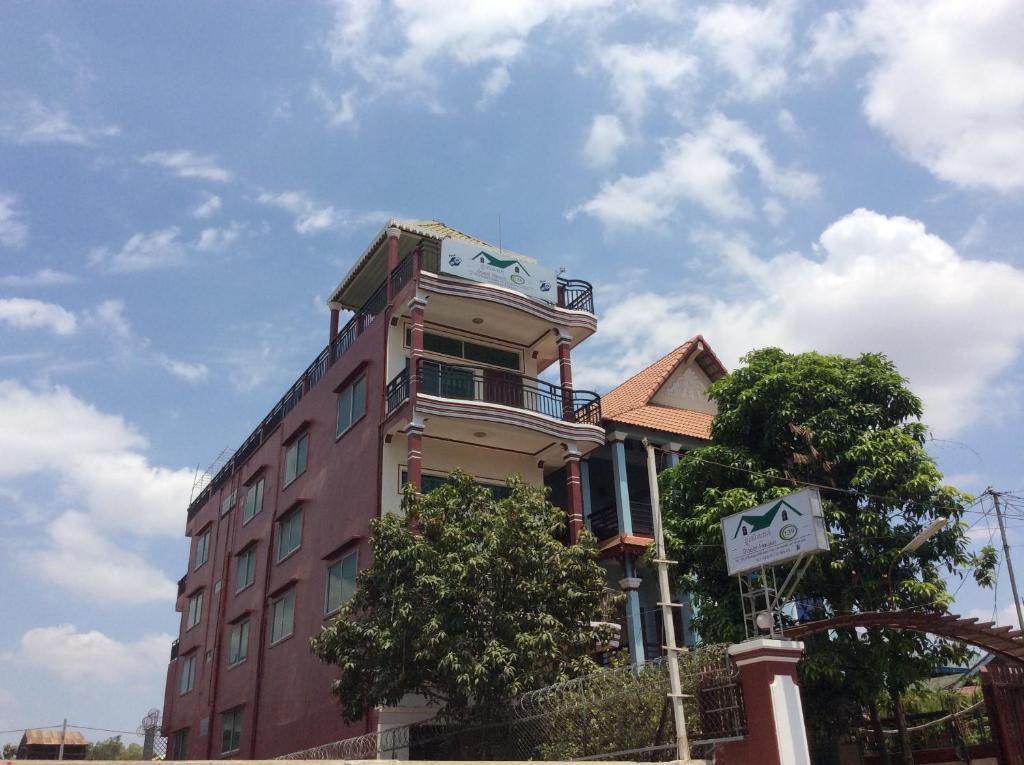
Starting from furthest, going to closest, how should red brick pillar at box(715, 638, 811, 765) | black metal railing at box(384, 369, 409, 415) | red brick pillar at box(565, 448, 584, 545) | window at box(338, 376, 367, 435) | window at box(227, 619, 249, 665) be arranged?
window at box(227, 619, 249, 665) → window at box(338, 376, 367, 435) → black metal railing at box(384, 369, 409, 415) → red brick pillar at box(565, 448, 584, 545) → red brick pillar at box(715, 638, 811, 765)

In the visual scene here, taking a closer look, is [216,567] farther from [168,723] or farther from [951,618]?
[951,618]

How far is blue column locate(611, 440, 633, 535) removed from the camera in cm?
2248

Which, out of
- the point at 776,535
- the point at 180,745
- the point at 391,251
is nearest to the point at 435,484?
the point at 391,251

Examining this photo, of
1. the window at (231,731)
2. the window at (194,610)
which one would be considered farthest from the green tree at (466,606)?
the window at (194,610)

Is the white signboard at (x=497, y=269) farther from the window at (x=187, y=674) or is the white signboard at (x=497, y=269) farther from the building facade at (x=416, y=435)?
the window at (x=187, y=674)

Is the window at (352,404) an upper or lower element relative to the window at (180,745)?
upper

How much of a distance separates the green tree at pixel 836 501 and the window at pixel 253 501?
1590cm

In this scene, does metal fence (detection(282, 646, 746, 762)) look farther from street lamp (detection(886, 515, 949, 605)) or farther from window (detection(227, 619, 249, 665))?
window (detection(227, 619, 249, 665))

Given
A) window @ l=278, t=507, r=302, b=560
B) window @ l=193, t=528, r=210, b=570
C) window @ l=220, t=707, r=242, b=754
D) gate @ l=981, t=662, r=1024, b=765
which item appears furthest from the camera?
window @ l=193, t=528, r=210, b=570

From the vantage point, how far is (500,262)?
77.7 feet

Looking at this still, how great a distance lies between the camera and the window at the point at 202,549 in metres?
35.5

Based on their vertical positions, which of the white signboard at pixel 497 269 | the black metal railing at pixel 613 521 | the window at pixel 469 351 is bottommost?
the black metal railing at pixel 613 521

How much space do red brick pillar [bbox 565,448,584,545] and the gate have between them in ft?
29.5

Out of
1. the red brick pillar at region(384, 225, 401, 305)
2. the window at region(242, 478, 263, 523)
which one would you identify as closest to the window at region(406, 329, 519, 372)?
the red brick pillar at region(384, 225, 401, 305)
